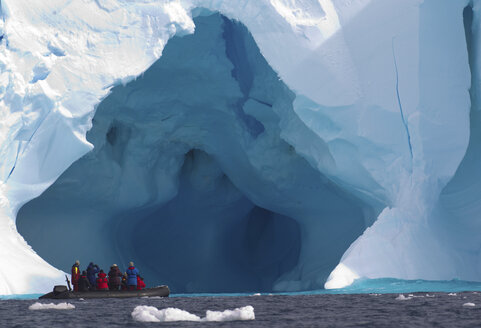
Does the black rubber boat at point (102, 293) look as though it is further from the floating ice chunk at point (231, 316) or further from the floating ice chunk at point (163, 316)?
the floating ice chunk at point (231, 316)

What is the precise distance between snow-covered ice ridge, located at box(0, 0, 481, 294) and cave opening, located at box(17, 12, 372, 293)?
47mm

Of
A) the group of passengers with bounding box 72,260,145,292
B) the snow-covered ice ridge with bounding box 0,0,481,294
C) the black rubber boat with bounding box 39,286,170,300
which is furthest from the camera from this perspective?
the snow-covered ice ridge with bounding box 0,0,481,294

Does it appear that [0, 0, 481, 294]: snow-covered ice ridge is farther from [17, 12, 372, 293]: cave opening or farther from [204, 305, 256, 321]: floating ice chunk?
[204, 305, 256, 321]: floating ice chunk

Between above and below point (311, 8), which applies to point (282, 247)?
below

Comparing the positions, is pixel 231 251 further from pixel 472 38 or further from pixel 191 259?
pixel 472 38

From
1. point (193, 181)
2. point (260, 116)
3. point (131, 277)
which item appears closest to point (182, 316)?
point (131, 277)

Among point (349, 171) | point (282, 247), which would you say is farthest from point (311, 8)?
point (282, 247)

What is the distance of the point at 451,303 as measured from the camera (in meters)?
7.47

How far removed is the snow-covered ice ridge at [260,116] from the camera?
38.8ft

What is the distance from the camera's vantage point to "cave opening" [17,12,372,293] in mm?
14672

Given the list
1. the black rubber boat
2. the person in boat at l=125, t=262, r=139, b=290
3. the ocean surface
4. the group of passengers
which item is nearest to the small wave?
the ocean surface

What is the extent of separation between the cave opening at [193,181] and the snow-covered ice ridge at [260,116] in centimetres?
5

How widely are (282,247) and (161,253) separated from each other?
3498 millimetres

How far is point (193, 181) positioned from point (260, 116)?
341 cm
